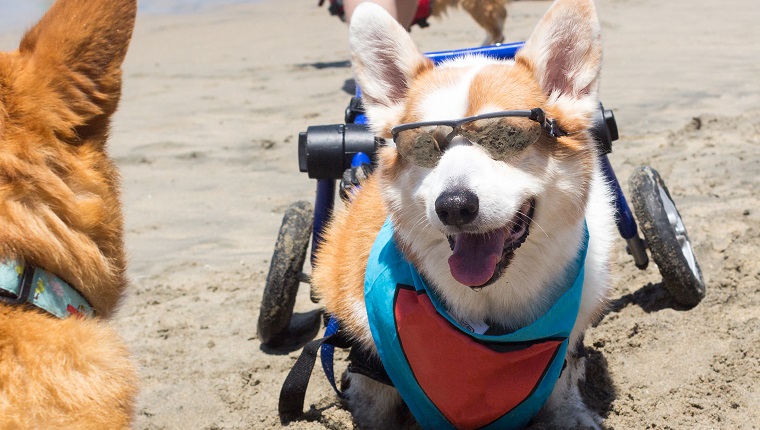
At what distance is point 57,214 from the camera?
69.7 inches

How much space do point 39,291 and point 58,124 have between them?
37 centimetres

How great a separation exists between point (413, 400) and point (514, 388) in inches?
13.5

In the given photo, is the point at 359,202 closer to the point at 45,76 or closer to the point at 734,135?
the point at 45,76

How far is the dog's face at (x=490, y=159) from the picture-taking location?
226cm

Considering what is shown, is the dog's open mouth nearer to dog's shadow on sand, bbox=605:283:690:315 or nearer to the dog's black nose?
the dog's black nose

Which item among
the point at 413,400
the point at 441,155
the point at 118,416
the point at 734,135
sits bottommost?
the point at 734,135

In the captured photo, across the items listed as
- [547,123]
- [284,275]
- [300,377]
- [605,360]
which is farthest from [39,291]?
[605,360]

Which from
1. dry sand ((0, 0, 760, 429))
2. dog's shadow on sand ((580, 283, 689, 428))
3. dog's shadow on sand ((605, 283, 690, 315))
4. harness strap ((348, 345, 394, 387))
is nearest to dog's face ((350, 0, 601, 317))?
harness strap ((348, 345, 394, 387))

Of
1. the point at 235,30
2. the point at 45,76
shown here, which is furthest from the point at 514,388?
the point at 235,30

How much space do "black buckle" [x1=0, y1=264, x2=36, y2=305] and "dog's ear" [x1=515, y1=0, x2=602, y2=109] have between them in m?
1.62

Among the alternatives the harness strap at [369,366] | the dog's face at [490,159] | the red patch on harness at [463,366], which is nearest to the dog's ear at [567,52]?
the dog's face at [490,159]

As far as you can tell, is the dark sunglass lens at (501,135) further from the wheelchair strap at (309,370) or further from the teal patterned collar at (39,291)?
the teal patterned collar at (39,291)

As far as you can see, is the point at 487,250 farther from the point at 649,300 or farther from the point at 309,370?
the point at 649,300

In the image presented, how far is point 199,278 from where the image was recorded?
163 inches
